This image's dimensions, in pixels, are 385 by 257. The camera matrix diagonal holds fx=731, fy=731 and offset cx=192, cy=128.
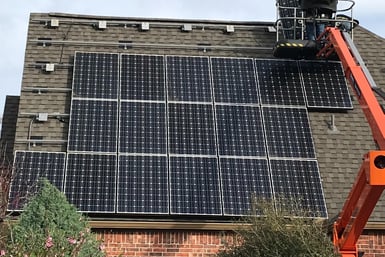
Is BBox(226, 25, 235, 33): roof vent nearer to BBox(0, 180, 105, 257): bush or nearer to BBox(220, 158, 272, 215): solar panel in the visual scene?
BBox(220, 158, 272, 215): solar panel

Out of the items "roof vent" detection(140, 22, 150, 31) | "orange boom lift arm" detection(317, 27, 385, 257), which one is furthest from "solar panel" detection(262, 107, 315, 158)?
"roof vent" detection(140, 22, 150, 31)

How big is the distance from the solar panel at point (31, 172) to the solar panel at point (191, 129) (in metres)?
2.62

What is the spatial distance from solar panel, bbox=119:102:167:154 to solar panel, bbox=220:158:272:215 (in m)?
1.60

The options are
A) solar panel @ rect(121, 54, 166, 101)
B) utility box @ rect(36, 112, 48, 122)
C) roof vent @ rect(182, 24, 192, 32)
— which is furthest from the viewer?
roof vent @ rect(182, 24, 192, 32)

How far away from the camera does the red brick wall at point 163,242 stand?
51.9 feet

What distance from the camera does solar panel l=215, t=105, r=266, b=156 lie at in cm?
1705

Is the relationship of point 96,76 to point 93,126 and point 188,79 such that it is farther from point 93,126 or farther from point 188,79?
point 188,79

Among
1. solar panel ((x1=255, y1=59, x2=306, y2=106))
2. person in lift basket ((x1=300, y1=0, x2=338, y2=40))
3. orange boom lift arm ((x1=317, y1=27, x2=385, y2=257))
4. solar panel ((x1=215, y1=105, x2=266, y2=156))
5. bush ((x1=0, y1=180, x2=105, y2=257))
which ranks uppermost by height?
person in lift basket ((x1=300, y1=0, x2=338, y2=40))

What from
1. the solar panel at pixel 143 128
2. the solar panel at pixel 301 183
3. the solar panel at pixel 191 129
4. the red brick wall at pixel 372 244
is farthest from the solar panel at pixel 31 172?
the red brick wall at pixel 372 244

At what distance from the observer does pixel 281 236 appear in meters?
13.4

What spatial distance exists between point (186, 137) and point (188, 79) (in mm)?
2049

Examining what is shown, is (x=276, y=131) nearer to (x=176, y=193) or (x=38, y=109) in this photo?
(x=176, y=193)

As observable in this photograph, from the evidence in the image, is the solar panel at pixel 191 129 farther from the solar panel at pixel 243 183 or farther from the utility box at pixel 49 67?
the utility box at pixel 49 67

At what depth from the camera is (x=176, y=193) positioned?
1599 cm
